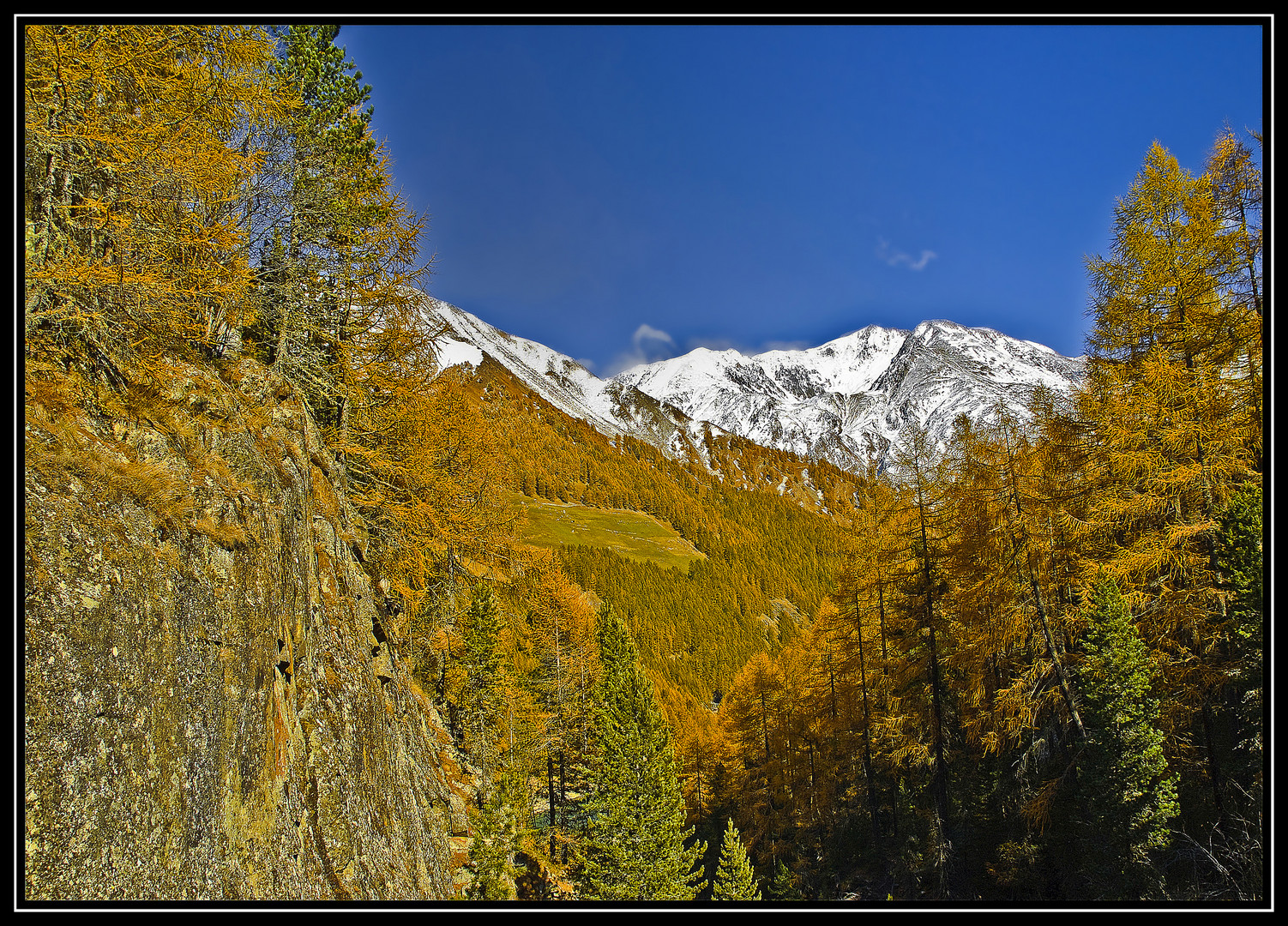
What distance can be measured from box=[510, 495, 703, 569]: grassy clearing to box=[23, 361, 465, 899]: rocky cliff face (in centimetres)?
7378

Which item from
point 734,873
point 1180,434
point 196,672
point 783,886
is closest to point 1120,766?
point 1180,434

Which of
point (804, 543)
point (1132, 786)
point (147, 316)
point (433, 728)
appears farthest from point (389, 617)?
point (804, 543)

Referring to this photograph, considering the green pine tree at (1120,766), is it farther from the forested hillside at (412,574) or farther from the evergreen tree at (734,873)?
the evergreen tree at (734,873)

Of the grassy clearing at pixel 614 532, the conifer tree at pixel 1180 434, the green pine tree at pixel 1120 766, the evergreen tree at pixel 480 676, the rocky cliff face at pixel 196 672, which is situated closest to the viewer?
Answer: the rocky cliff face at pixel 196 672

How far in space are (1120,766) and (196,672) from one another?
1560 centimetres

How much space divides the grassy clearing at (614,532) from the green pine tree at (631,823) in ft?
202

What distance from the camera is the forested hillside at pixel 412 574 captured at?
204 inches

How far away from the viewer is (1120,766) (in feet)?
36.7

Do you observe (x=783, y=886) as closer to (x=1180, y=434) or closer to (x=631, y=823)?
(x=631, y=823)

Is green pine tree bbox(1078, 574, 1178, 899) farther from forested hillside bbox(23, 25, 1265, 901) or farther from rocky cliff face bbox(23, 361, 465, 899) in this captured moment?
rocky cliff face bbox(23, 361, 465, 899)

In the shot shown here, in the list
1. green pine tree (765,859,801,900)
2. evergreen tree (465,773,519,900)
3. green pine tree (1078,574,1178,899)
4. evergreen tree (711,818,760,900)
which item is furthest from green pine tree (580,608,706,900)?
green pine tree (1078,574,1178,899)

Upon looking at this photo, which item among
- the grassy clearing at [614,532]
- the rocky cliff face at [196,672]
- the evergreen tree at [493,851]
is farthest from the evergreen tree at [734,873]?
the grassy clearing at [614,532]

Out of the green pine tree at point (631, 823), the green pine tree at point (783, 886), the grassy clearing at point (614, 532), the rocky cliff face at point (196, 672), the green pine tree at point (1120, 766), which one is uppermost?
the grassy clearing at point (614, 532)
